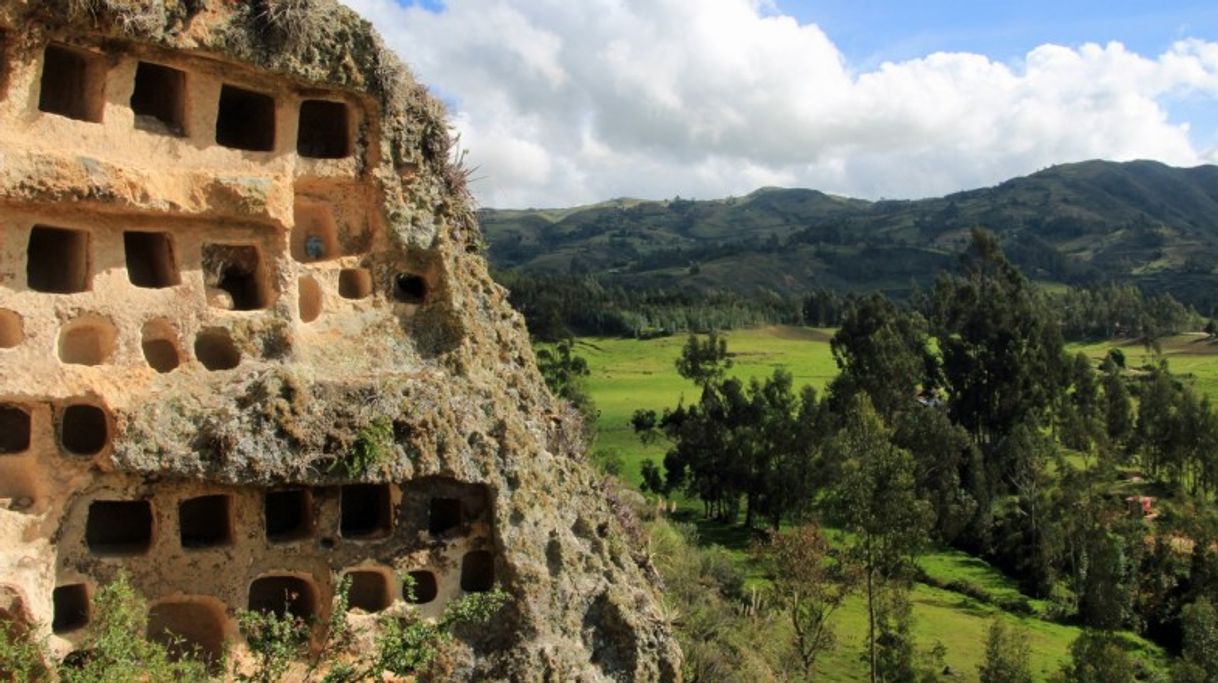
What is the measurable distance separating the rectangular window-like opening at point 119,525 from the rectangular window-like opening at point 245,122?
7112 millimetres

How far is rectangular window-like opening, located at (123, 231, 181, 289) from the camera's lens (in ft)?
61.6

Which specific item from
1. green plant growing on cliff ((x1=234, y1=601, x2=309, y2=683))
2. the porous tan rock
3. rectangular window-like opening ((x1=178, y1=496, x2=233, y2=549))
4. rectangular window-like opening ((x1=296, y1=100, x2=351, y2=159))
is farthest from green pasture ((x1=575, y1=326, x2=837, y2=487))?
green plant growing on cliff ((x1=234, y1=601, x2=309, y2=683))

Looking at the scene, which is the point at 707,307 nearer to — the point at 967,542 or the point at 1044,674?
the point at 967,542

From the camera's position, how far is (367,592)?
19.6m

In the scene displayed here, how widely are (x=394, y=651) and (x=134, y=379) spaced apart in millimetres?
6435

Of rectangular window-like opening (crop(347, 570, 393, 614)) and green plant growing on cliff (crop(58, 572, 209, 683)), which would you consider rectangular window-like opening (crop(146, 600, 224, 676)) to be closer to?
green plant growing on cliff (crop(58, 572, 209, 683))

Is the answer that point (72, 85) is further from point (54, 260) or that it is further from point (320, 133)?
point (320, 133)

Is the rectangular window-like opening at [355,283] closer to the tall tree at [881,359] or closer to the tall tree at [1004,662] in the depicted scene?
the tall tree at [1004,662]

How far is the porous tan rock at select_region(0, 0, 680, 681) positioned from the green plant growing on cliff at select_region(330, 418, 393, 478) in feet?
0.13

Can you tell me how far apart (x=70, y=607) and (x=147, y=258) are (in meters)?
6.40

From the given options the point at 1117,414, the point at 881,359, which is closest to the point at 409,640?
the point at 881,359

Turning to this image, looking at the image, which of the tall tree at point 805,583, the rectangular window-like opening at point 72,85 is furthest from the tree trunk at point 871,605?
the rectangular window-like opening at point 72,85

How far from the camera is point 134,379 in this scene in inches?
669

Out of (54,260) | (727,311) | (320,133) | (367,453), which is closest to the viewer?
(367,453)
